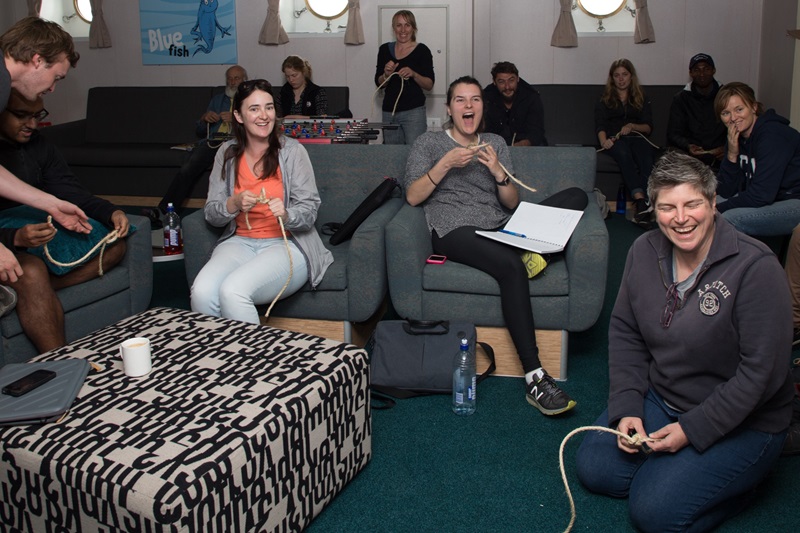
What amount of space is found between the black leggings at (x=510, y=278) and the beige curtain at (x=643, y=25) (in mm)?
4190

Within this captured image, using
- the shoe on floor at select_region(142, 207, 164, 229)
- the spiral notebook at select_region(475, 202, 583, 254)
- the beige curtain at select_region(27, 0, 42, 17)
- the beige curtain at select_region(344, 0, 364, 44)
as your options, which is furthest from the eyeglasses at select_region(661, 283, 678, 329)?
the beige curtain at select_region(27, 0, 42, 17)

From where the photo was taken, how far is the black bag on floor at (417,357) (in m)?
2.95

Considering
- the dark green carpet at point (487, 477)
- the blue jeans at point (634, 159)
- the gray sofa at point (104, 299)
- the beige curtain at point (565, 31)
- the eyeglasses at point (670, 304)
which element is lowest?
the dark green carpet at point (487, 477)

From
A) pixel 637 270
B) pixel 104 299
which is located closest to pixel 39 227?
pixel 104 299

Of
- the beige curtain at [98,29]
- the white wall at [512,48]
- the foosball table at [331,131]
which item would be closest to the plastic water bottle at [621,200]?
the white wall at [512,48]

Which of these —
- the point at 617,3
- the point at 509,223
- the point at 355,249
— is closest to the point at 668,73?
the point at 617,3

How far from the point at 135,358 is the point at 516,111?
4.15 metres

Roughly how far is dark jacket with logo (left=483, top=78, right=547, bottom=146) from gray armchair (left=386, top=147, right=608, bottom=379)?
265cm

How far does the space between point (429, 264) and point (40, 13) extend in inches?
237

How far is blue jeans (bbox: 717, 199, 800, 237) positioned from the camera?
139 inches

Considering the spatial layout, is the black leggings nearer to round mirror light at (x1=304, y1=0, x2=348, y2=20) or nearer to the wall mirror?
round mirror light at (x1=304, y1=0, x2=348, y2=20)

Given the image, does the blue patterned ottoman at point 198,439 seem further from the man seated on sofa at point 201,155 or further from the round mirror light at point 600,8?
the round mirror light at point 600,8

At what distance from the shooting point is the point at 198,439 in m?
1.85

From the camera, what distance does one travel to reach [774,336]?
1.89m
